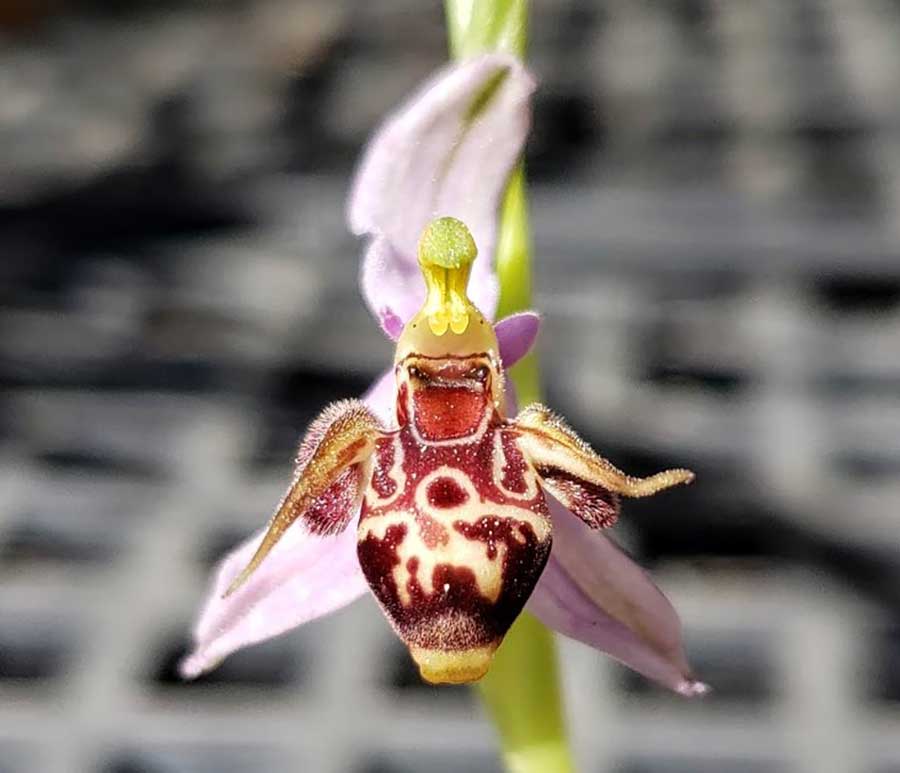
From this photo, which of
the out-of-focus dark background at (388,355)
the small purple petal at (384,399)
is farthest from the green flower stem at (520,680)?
the out-of-focus dark background at (388,355)

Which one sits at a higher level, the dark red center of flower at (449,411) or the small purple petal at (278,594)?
the dark red center of flower at (449,411)

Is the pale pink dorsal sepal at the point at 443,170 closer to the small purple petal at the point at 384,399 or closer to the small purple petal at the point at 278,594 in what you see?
the small purple petal at the point at 384,399

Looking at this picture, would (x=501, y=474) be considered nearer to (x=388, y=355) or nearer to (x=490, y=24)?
(x=490, y=24)

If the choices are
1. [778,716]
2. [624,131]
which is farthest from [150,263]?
[778,716]

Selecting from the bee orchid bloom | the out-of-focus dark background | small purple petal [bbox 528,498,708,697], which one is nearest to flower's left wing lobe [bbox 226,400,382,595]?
the bee orchid bloom

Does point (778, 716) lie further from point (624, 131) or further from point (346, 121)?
point (346, 121)

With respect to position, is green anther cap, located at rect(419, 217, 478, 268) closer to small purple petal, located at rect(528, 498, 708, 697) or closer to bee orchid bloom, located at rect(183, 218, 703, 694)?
bee orchid bloom, located at rect(183, 218, 703, 694)
